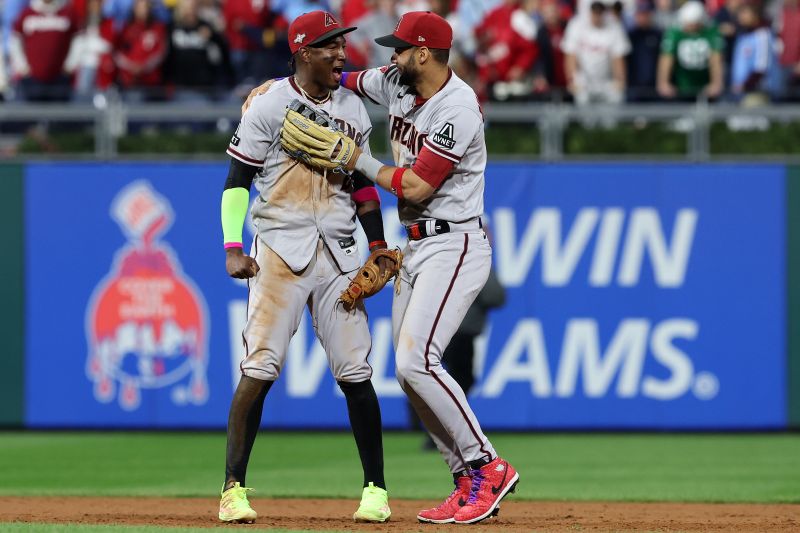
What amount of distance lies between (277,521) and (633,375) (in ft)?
22.9

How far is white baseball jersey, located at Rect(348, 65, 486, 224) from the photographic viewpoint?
7051 mm

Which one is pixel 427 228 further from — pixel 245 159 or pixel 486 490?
pixel 486 490

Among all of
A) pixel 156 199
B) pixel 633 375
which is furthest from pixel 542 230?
pixel 156 199

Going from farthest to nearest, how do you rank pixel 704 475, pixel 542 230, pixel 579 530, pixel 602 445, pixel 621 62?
pixel 621 62, pixel 542 230, pixel 602 445, pixel 704 475, pixel 579 530

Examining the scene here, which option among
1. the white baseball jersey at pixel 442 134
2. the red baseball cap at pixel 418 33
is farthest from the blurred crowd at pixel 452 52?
the red baseball cap at pixel 418 33

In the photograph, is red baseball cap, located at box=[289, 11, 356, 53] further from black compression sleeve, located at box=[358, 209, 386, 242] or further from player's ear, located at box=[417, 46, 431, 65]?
black compression sleeve, located at box=[358, 209, 386, 242]

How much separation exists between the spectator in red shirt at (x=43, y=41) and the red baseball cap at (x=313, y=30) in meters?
8.38

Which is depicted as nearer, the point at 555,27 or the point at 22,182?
the point at 22,182

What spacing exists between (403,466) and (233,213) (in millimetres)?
4460

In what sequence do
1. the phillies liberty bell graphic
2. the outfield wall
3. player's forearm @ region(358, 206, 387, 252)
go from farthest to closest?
the phillies liberty bell graphic → the outfield wall → player's forearm @ region(358, 206, 387, 252)

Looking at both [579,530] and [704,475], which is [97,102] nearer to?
[704,475]

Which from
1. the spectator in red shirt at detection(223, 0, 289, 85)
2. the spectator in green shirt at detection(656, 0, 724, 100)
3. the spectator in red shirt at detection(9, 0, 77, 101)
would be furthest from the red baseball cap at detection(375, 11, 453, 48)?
the spectator in red shirt at detection(9, 0, 77, 101)

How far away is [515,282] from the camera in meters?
13.8

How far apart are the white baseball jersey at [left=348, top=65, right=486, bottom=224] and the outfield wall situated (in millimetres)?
6179
